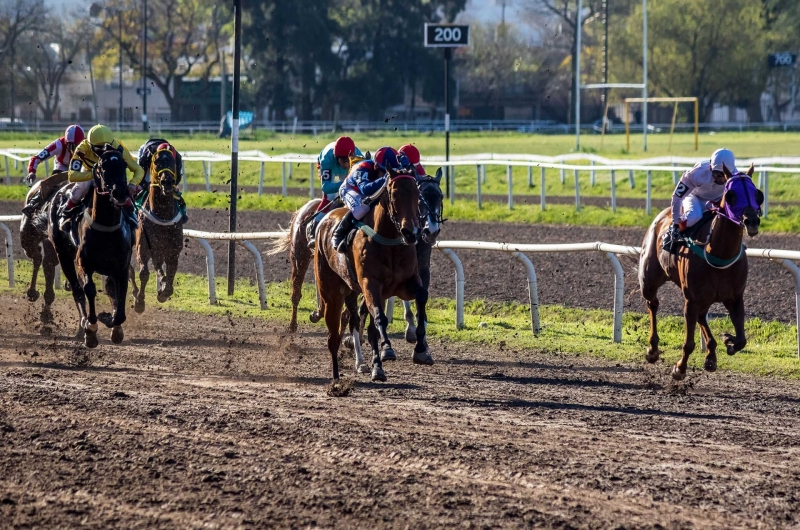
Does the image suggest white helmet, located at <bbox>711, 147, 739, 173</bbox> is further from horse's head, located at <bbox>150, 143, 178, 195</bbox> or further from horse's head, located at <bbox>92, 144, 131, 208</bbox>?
horse's head, located at <bbox>150, 143, 178, 195</bbox>

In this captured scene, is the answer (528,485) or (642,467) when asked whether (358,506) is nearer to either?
(528,485)

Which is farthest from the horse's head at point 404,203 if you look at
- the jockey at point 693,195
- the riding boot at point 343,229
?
the jockey at point 693,195

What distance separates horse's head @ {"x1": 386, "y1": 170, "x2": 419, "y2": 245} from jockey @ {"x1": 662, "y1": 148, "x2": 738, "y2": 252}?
6.92ft

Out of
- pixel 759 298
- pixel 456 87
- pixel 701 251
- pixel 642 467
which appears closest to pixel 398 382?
pixel 701 251

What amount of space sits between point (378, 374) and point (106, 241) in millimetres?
2907

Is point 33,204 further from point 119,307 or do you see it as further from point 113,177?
point 113,177

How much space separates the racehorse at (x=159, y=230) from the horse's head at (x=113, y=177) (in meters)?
2.30

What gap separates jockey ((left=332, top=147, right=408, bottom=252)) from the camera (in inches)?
310

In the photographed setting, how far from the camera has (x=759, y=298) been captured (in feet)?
36.8

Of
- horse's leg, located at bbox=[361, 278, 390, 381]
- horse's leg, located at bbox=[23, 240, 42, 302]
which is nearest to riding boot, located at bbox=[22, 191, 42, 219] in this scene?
horse's leg, located at bbox=[23, 240, 42, 302]

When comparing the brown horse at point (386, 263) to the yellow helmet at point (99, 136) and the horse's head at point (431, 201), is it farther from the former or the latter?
the yellow helmet at point (99, 136)

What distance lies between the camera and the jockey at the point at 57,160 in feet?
36.1

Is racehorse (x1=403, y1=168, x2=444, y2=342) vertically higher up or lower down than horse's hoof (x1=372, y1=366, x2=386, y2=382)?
higher up

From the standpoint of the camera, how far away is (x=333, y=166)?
10.1m
